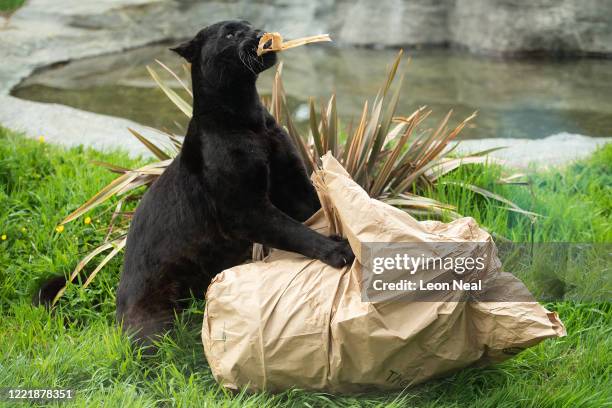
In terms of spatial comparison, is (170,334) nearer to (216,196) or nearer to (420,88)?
(216,196)

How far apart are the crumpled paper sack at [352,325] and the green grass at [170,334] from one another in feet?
0.40

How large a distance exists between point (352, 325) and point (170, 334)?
3.38 ft

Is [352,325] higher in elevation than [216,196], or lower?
lower

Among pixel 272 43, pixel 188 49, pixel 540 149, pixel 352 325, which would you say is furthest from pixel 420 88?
pixel 352 325

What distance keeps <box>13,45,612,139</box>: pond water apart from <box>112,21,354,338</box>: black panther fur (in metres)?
3.63

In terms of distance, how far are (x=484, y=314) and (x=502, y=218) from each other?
5.37ft

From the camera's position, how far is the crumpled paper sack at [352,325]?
8.16 ft

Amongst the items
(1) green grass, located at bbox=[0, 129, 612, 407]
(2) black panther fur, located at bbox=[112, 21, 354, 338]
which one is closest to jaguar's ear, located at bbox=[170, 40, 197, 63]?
(2) black panther fur, located at bbox=[112, 21, 354, 338]

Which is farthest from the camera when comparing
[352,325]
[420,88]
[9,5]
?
[9,5]

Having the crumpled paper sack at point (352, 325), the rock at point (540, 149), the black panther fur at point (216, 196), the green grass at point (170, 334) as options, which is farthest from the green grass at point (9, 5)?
the crumpled paper sack at point (352, 325)

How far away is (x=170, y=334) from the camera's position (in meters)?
3.18

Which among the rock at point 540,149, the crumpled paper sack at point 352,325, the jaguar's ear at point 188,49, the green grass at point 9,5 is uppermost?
the jaguar's ear at point 188,49

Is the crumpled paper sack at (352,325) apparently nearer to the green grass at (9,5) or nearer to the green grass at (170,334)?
the green grass at (170,334)

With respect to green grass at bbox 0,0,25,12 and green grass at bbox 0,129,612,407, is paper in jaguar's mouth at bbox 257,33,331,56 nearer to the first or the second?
green grass at bbox 0,129,612,407
